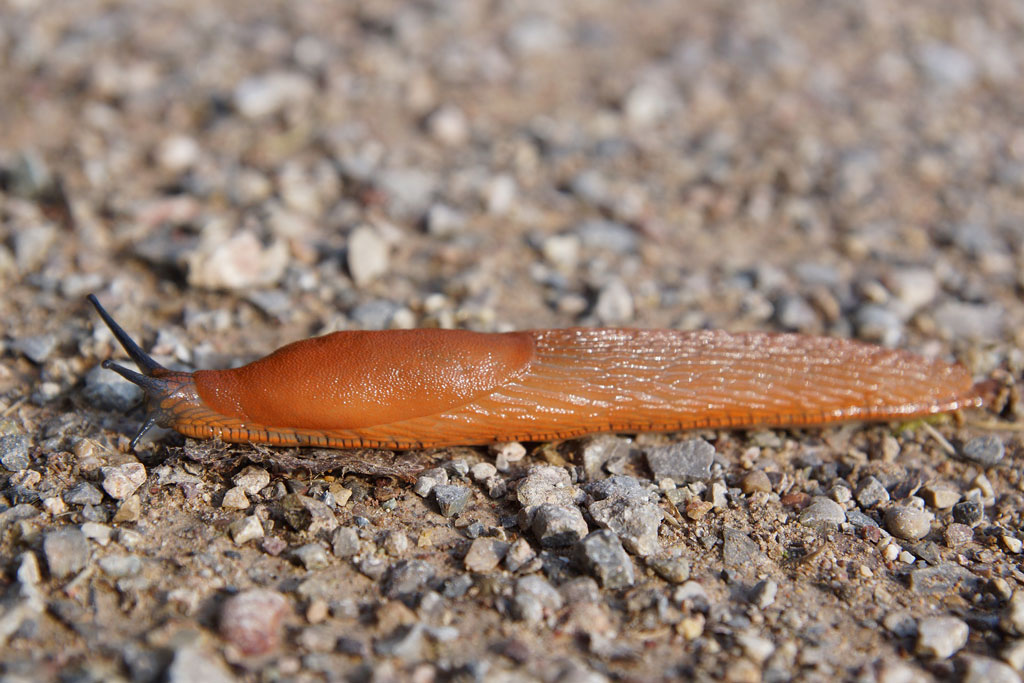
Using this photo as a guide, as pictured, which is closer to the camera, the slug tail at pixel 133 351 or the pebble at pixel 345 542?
the pebble at pixel 345 542

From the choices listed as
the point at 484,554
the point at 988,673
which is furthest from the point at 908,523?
the point at 484,554

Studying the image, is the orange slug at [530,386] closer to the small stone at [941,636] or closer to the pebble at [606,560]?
the pebble at [606,560]

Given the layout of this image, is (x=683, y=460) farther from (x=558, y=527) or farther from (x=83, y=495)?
(x=83, y=495)

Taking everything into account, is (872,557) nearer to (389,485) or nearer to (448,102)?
(389,485)

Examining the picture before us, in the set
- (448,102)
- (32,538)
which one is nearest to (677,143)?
(448,102)

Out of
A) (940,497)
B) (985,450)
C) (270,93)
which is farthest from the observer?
(270,93)

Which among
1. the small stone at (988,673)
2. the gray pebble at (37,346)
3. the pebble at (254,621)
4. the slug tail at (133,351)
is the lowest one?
the small stone at (988,673)

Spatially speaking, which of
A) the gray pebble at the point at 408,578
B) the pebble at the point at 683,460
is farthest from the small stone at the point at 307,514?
the pebble at the point at 683,460

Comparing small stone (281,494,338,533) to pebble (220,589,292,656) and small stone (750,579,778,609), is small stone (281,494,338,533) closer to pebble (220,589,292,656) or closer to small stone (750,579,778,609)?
pebble (220,589,292,656)
